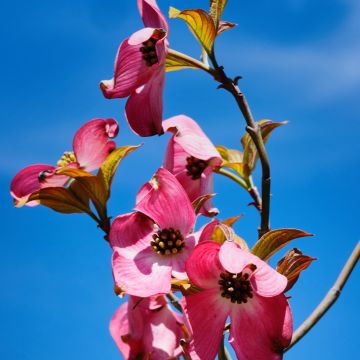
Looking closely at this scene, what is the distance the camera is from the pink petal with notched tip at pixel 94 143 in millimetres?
1178

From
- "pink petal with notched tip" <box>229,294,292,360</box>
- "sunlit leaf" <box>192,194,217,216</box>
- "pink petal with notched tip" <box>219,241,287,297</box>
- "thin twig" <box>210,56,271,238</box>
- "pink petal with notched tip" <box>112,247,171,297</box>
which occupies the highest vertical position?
"thin twig" <box>210,56,271,238</box>

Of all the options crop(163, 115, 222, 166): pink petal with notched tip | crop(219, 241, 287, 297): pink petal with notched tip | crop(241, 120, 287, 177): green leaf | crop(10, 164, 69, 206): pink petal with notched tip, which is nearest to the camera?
crop(219, 241, 287, 297): pink petal with notched tip

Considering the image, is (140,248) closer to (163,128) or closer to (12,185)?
(163,128)

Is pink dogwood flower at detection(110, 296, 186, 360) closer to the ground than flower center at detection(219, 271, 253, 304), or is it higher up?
higher up

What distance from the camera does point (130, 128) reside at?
3.41 feet

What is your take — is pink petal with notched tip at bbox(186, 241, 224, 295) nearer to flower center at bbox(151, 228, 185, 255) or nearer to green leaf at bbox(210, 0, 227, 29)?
flower center at bbox(151, 228, 185, 255)

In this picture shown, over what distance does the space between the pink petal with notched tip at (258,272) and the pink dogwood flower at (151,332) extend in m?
0.38

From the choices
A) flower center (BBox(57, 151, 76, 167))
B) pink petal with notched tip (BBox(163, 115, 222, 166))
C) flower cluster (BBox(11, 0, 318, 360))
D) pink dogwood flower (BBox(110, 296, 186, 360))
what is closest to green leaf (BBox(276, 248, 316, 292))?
flower cluster (BBox(11, 0, 318, 360))

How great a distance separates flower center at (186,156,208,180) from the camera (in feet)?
3.67

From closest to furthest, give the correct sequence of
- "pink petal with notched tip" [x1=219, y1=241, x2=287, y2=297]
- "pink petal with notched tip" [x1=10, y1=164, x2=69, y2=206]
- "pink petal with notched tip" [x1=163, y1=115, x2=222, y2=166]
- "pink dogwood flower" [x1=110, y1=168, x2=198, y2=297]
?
1. "pink petal with notched tip" [x1=219, y1=241, x2=287, y2=297]
2. "pink dogwood flower" [x1=110, y1=168, x2=198, y2=297]
3. "pink petal with notched tip" [x1=163, y1=115, x2=222, y2=166]
4. "pink petal with notched tip" [x1=10, y1=164, x2=69, y2=206]

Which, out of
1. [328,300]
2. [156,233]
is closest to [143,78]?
[156,233]

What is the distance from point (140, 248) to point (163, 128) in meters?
0.22

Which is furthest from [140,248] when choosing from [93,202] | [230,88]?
[230,88]

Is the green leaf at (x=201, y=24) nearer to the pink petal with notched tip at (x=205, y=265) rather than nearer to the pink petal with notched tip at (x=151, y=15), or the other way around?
the pink petal with notched tip at (x=151, y=15)
